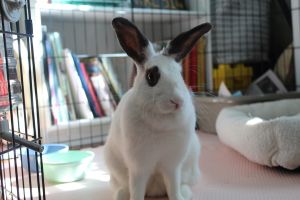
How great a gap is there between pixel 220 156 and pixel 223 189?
417mm

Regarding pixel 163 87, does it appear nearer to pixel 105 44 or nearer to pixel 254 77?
pixel 105 44

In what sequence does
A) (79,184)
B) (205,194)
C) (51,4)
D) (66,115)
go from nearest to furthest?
1. (205,194)
2. (79,184)
3. (51,4)
4. (66,115)

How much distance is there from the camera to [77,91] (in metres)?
2.08

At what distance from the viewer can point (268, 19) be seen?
2.58 meters

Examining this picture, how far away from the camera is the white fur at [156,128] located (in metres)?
0.86

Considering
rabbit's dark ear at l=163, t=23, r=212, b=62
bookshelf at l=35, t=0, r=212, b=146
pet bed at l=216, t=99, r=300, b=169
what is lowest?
pet bed at l=216, t=99, r=300, b=169

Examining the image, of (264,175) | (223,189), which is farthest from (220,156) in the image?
(223,189)

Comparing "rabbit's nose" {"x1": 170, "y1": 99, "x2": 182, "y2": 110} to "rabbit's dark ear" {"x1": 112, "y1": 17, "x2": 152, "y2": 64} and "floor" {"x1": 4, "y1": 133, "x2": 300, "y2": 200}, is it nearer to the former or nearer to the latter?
"rabbit's dark ear" {"x1": 112, "y1": 17, "x2": 152, "y2": 64}

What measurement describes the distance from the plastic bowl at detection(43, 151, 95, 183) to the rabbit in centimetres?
37

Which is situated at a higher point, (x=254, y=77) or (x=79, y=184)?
(x=254, y=77)

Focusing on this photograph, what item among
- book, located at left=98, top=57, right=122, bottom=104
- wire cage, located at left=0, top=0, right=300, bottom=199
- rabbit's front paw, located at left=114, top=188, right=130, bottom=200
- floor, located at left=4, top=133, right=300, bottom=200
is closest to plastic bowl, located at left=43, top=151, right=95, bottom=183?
floor, located at left=4, top=133, right=300, bottom=200

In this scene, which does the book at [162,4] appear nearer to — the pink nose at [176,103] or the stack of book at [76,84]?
the stack of book at [76,84]

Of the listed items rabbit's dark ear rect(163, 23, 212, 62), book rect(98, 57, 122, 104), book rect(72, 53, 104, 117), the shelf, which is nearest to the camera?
rabbit's dark ear rect(163, 23, 212, 62)

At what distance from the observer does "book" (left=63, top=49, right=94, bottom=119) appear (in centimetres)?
203
